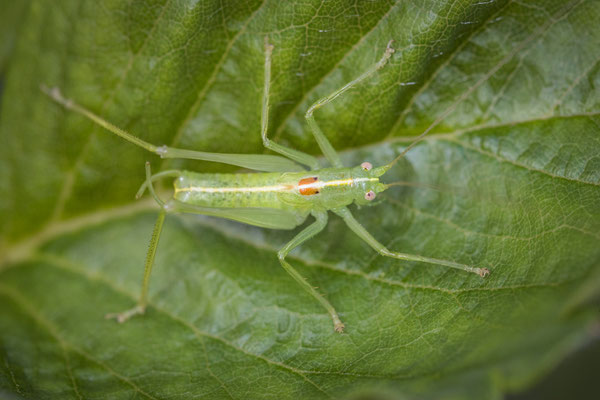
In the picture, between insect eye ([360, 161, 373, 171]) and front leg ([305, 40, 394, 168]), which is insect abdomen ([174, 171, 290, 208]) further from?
insect eye ([360, 161, 373, 171])

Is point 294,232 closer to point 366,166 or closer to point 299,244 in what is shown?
point 299,244

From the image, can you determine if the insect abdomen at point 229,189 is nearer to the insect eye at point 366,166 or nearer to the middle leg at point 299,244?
the middle leg at point 299,244

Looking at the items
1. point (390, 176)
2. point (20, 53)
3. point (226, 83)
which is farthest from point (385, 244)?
point (20, 53)

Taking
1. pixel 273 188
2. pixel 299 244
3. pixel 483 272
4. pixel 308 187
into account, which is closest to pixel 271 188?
pixel 273 188

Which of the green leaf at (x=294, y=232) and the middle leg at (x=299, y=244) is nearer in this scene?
the green leaf at (x=294, y=232)

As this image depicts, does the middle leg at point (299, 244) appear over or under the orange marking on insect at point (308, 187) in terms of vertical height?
under

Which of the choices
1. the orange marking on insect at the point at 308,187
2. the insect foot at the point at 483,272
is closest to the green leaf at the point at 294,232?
the insect foot at the point at 483,272

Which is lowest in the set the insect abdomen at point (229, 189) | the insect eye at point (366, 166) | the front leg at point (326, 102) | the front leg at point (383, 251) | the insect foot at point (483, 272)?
the insect foot at point (483, 272)
